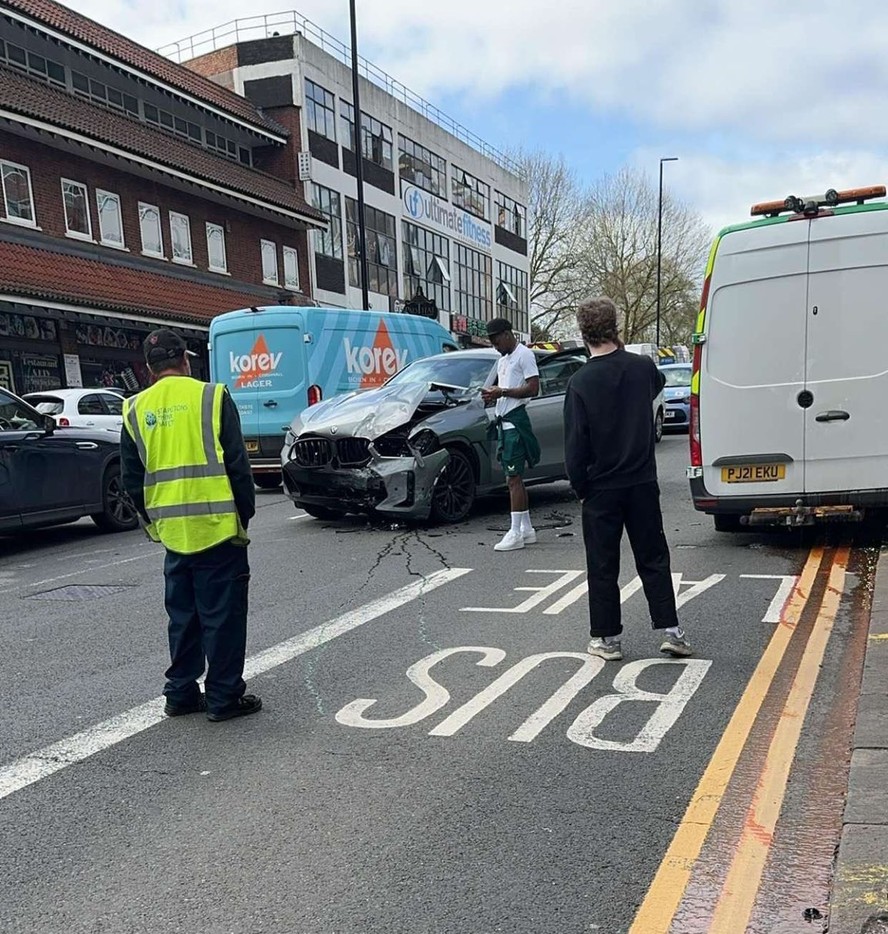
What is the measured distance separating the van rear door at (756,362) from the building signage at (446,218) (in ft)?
103

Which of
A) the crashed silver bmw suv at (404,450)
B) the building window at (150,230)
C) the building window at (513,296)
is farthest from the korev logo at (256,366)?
the building window at (513,296)

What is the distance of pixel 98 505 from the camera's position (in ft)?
32.8

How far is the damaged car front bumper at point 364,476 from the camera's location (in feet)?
29.1

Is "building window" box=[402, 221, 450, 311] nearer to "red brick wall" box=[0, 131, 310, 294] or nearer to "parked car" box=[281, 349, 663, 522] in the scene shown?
"red brick wall" box=[0, 131, 310, 294]

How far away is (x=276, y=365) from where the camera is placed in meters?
13.8

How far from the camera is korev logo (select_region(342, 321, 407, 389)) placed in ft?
48.1

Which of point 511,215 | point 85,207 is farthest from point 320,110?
point 511,215

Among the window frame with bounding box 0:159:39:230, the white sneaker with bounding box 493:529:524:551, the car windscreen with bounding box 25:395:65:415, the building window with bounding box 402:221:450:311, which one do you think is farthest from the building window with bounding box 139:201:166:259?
the white sneaker with bounding box 493:529:524:551

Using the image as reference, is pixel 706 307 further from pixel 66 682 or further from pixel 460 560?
pixel 66 682

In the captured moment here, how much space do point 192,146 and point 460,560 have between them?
72.5 feet

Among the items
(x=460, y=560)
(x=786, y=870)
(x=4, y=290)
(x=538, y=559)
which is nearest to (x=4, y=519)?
(x=460, y=560)

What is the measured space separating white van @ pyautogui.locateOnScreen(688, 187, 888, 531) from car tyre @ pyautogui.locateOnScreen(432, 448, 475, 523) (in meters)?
2.76

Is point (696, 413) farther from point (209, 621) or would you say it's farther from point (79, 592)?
point (79, 592)

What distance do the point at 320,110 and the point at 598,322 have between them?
2915cm
